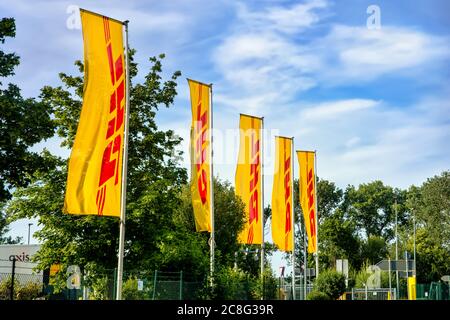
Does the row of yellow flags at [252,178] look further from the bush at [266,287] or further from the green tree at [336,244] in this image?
the green tree at [336,244]

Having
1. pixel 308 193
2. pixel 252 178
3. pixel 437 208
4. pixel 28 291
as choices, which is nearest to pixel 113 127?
pixel 252 178

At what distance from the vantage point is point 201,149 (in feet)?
99.2

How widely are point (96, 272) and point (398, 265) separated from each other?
1572cm

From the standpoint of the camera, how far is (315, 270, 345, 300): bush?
1790 inches

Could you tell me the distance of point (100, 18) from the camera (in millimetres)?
22422

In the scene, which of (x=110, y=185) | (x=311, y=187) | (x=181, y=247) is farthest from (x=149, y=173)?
(x=110, y=185)

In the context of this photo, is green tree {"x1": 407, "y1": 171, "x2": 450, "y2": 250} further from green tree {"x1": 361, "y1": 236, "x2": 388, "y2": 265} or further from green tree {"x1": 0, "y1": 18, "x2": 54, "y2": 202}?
green tree {"x1": 0, "y1": 18, "x2": 54, "y2": 202}

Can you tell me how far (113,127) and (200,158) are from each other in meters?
8.41

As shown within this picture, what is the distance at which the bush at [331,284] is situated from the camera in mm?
45469

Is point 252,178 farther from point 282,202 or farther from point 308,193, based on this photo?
point 308,193

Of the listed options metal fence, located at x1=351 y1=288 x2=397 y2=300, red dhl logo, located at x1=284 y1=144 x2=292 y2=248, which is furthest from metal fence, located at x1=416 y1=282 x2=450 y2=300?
red dhl logo, located at x1=284 y1=144 x2=292 y2=248

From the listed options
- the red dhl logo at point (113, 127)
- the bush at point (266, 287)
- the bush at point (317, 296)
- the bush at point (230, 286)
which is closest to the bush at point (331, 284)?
the bush at point (317, 296)

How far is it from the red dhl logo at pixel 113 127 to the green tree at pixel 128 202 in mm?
13857
